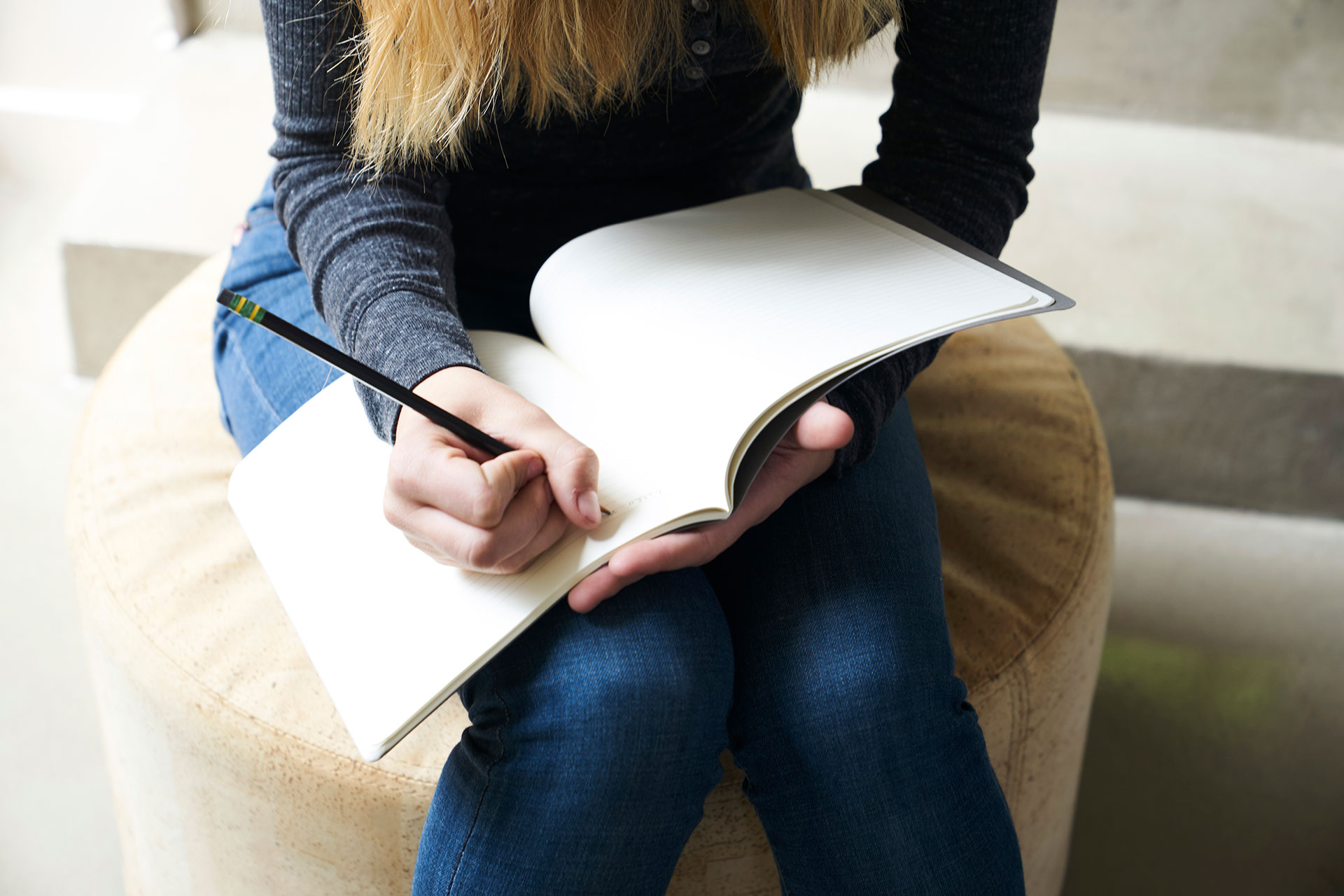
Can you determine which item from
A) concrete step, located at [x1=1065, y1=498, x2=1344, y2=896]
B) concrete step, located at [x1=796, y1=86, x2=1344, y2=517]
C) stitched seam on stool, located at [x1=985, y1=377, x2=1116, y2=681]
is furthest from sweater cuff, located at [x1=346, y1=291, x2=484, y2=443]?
concrete step, located at [x1=796, y1=86, x2=1344, y2=517]

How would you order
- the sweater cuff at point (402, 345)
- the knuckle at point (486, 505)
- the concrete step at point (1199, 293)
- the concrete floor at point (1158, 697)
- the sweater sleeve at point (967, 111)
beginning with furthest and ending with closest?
1. the concrete step at point (1199, 293)
2. the concrete floor at point (1158, 697)
3. the sweater sleeve at point (967, 111)
4. the sweater cuff at point (402, 345)
5. the knuckle at point (486, 505)

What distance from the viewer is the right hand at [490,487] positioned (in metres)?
0.51

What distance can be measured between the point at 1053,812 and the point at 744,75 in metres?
0.63

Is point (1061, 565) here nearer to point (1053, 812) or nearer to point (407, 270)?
point (1053, 812)

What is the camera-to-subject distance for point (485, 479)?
506 mm

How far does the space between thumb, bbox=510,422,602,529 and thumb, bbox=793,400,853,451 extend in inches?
4.5

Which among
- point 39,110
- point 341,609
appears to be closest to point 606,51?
point 341,609

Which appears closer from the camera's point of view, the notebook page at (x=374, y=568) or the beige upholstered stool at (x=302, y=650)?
the notebook page at (x=374, y=568)

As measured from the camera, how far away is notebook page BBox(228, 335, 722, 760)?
52cm

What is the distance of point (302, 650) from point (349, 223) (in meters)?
0.30

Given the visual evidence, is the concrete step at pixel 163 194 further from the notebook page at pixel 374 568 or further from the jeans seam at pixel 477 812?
the jeans seam at pixel 477 812

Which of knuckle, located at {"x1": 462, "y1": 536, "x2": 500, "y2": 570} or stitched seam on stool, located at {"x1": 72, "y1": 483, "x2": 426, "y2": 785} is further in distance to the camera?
stitched seam on stool, located at {"x1": 72, "y1": 483, "x2": 426, "y2": 785}

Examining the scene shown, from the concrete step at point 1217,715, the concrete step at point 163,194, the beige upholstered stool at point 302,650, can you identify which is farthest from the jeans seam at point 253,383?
the concrete step at point 1217,715

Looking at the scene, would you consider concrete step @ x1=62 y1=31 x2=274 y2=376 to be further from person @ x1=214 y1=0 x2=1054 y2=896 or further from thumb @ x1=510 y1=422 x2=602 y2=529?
thumb @ x1=510 y1=422 x2=602 y2=529
